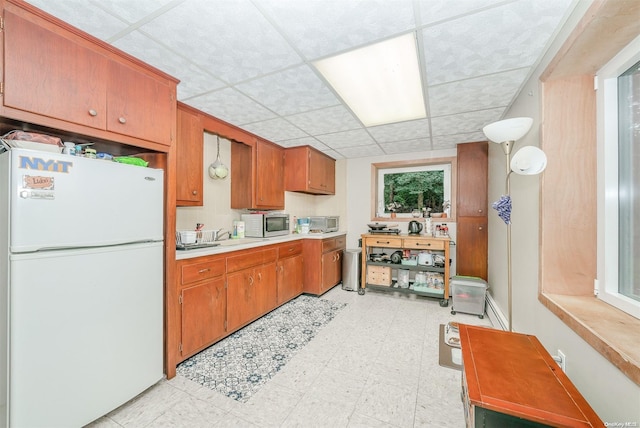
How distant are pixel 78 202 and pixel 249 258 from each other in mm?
1525

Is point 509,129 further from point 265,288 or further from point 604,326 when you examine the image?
point 265,288

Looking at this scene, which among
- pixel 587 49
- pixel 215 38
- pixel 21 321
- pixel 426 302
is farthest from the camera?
pixel 426 302

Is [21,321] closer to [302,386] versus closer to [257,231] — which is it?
[302,386]

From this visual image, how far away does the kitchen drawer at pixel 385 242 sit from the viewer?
145 inches

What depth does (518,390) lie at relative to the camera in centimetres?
90

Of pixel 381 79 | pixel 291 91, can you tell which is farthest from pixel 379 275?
pixel 291 91

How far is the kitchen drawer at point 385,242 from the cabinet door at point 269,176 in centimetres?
151

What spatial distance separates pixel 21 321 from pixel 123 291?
0.42 m

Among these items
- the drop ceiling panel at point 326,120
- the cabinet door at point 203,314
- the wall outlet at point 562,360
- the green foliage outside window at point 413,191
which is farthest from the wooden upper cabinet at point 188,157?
the green foliage outside window at point 413,191

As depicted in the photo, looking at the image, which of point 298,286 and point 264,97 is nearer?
point 264,97

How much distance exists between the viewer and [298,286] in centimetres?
354

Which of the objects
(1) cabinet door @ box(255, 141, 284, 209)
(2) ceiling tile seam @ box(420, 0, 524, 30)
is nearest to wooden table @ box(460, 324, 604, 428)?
(2) ceiling tile seam @ box(420, 0, 524, 30)

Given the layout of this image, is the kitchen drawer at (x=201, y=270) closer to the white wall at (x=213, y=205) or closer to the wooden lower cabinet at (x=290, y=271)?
the white wall at (x=213, y=205)

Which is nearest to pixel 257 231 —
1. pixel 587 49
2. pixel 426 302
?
pixel 426 302
